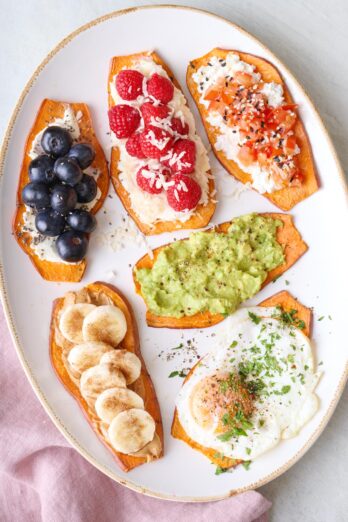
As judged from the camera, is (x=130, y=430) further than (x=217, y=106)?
No

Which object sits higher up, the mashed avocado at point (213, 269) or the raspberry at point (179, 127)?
the raspberry at point (179, 127)

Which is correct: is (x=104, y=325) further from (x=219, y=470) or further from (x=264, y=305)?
(x=219, y=470)

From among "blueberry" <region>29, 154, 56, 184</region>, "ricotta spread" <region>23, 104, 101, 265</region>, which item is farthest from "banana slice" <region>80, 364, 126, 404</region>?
"blueberry" <region>29, 154, 56, 184</region>

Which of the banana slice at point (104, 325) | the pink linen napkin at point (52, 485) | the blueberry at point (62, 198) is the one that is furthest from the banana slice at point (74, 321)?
the blueberry at point (62, 198)

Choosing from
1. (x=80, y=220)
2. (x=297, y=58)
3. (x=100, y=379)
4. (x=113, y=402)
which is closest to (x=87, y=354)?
(x=100, y=379)

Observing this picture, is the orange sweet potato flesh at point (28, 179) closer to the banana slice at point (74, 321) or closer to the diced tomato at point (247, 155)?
the banana slice at point (74, 321)

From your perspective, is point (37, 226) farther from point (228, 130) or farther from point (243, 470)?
point (243, 470)

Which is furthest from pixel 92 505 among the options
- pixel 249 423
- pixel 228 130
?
pixel 228 130
